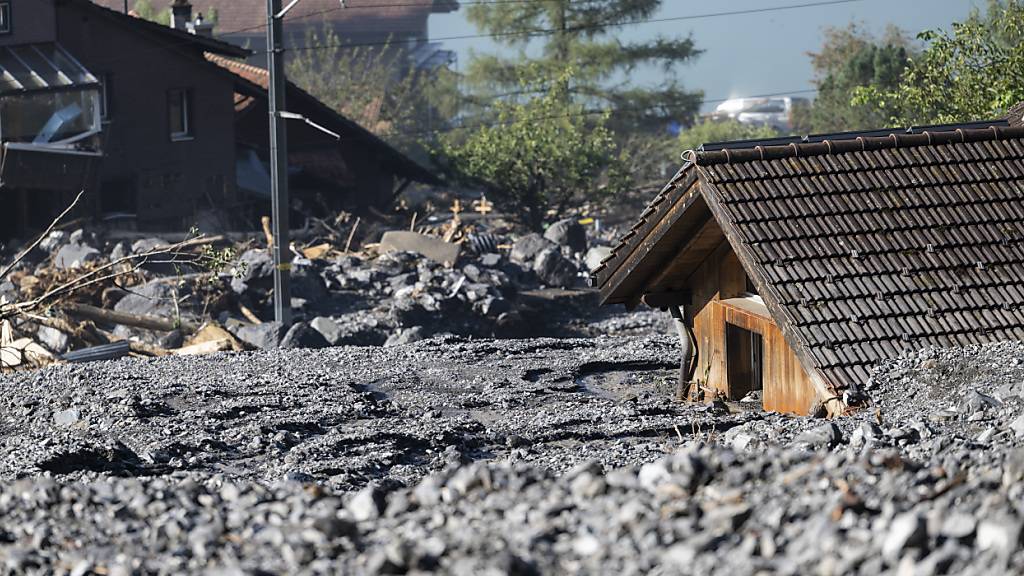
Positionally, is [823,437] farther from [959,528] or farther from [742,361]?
[742,361]

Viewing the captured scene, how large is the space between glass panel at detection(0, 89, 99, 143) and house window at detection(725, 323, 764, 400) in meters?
22.0

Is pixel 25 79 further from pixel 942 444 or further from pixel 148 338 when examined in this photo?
pixel 942 444

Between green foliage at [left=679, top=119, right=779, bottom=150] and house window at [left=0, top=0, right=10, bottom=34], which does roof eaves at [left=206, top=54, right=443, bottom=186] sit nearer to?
house window at [left=0, top=0, right=10, bottom=34]

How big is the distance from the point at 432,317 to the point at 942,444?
19.5 meters

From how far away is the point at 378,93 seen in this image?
61375 mm

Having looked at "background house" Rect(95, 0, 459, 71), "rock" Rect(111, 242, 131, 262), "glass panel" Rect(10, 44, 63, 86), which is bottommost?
"rock" Rect(111, 242, 131, 262)

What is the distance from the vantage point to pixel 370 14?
89125 millimetres

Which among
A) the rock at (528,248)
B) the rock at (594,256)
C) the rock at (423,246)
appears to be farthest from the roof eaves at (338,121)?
the rock at (594,256)

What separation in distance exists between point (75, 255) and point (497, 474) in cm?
2524

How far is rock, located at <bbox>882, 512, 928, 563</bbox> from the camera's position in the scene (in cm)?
562

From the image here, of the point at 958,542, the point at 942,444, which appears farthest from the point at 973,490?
the point at 942,444

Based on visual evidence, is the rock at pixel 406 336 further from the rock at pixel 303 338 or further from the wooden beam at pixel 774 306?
the wooden beam at pixel 774 306

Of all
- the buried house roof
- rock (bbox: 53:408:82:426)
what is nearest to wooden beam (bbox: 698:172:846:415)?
the buried house roof

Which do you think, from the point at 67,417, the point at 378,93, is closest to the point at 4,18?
the point at 67,417
